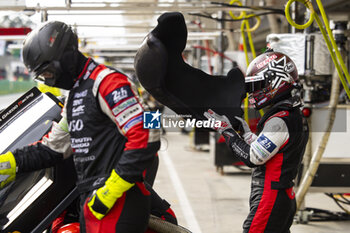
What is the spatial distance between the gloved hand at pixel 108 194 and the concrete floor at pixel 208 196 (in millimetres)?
1991

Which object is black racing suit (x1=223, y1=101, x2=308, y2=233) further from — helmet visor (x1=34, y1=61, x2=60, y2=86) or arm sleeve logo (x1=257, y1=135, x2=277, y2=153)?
helmet visor (x1=34, y1=61, x2=60, y2=86)

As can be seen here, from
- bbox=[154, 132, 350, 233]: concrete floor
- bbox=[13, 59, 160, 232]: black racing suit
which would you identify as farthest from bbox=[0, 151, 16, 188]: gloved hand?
bbox=[154, 132, 350, 233]: concrete floor

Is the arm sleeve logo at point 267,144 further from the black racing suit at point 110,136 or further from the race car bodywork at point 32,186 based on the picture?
the race car bodywork at point 32,186

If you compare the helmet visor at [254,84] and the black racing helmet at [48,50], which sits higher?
the black racing helmet at [48,50]

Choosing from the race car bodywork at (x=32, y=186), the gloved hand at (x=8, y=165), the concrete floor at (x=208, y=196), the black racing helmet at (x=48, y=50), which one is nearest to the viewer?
the black racing helmet at (x=48, y=50)

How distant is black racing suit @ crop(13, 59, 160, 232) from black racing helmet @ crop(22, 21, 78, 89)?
132mm

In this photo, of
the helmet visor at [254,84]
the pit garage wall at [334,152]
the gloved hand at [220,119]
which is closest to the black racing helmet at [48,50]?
the gloved hand at [220,119]

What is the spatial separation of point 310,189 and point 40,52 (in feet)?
15.7

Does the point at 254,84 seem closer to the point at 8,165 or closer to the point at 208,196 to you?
the point at 8,165

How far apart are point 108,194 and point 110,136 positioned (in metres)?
0.32

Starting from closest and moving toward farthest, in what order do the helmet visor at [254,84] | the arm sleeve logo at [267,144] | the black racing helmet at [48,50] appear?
the black racing helmet at [48,50] → the arm sleeve logo at [267,144] → the helmet visor at [254,84]

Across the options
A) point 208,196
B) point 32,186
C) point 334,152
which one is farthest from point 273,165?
point 208,196

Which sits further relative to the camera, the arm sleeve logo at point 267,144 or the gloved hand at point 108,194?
the arm sleeve logo at point 267,144

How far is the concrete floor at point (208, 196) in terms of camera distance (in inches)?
289
